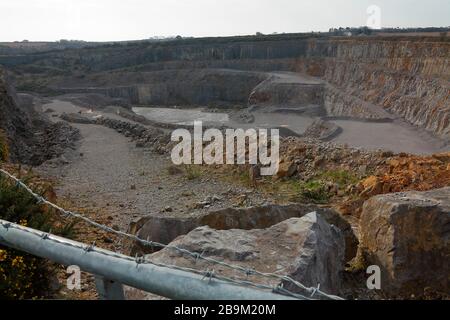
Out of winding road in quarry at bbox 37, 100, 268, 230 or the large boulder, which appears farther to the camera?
winding road in quarry at bbox 37, 100, 268, 230

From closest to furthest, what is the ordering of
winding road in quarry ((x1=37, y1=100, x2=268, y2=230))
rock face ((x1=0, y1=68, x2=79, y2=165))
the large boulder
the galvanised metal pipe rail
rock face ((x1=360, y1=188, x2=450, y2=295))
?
the galvanised metal pipe rail < rock face ((x1=360, y1=188, x2=450, y2=295)) < the large boulder < winding road in quarry ((x1=37, y1=100, x2=268, y2=230)) < rock face ((x1=0, y1=68, x2=79, y2=165))

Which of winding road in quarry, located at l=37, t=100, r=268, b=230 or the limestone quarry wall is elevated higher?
the limestone quarry wall

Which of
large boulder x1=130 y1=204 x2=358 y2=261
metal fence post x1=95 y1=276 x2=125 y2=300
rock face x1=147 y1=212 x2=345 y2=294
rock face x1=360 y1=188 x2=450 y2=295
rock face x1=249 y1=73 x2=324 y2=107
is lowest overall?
rock face x1=249 y1=73 x2=324 y2=107

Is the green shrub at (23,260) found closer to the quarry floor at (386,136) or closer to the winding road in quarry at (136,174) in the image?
the winding road in quarry at (136,174)

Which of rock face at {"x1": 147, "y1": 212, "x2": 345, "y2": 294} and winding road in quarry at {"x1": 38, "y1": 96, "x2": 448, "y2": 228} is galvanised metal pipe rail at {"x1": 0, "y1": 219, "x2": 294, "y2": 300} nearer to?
rock face at {"x1": 147, "y1": 212, "x2": 345, "y2": 294}

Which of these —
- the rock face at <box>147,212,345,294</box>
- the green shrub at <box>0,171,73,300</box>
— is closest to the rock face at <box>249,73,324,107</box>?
the rock face at <box>147,212,345,294</box>

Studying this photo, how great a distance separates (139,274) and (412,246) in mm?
3835

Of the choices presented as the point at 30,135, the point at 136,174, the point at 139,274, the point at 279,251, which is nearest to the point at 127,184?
the point at 136,174

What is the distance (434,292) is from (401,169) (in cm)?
942

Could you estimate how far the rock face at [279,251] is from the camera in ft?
12.5

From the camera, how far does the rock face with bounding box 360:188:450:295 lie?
5094mm

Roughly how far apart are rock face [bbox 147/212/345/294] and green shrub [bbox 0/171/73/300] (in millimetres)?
1178

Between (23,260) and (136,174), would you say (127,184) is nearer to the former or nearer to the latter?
(136,174)
